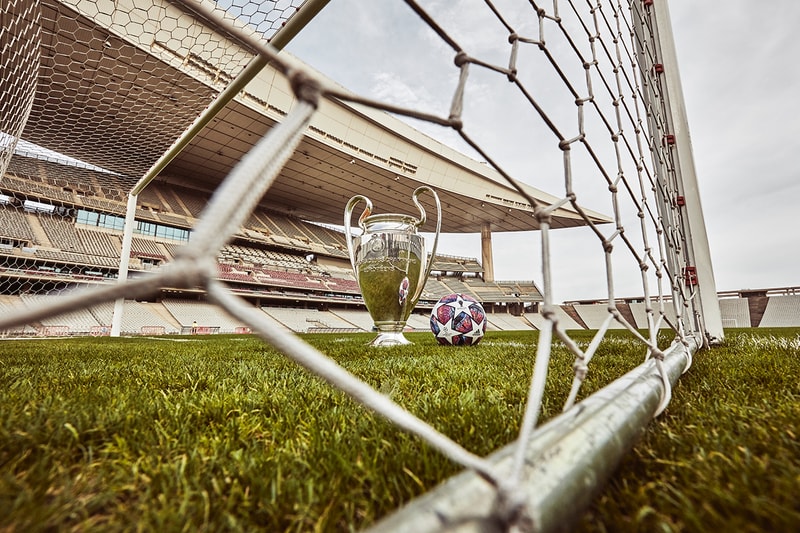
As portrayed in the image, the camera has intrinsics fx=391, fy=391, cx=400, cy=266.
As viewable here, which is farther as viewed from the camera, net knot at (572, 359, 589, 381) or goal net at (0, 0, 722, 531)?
net knot at (572, 359, 589, 381)

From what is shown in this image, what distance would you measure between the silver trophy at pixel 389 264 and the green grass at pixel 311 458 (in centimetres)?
275

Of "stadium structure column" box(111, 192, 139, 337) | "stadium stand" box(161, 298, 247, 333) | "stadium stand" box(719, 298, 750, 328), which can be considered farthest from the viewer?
"stadium stand" box(719, 298, 750, 328)

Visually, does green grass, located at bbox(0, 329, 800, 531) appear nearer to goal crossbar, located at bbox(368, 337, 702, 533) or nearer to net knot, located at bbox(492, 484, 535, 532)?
goal crossbar, located at bbox(368, 337, 702, 533)

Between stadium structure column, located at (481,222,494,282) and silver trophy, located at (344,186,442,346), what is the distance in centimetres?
2910

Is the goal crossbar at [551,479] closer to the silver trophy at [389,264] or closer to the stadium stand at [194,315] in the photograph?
the silver trophy at [389,264]

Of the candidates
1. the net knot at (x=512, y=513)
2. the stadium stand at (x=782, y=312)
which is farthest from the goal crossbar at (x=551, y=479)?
the stadium stand at (x=782, y=312)

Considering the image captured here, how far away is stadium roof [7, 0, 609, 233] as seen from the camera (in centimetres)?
794

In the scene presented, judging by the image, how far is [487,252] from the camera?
3300 cm

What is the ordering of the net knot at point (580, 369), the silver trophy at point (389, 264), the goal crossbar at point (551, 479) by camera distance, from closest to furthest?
the goal crossbar at point (551, 479) < the net knot at point (580, 369) < the silver trophy at point (389, 264)

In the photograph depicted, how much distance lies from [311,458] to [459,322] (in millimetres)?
3564

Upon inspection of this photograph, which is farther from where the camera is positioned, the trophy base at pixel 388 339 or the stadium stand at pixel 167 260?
the stadium stand at pixel 167 260

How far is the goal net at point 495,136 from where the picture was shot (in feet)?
1.24

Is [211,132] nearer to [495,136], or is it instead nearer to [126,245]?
[126,245]

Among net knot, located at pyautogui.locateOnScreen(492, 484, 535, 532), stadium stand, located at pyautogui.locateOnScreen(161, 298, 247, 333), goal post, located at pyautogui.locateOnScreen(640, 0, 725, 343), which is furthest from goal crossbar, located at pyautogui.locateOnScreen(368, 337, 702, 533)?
stadium stand, located at pyautogui.locateOnScreen(161, 298, 247, 333)
